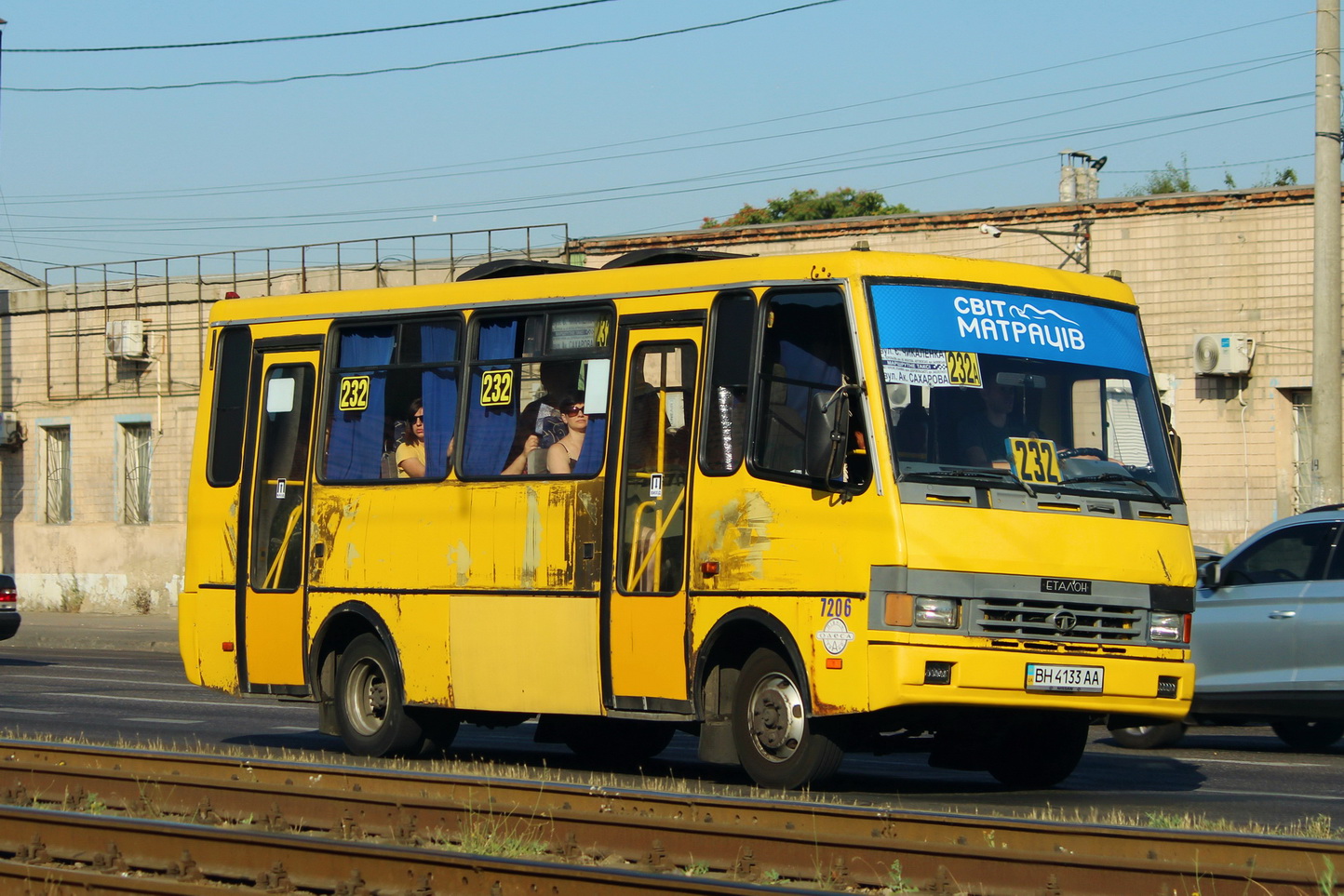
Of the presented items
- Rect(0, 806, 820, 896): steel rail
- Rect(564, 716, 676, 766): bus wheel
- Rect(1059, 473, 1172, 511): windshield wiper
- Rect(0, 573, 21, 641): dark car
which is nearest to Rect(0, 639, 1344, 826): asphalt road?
Rect(564, 716, 676, 766): bus wheel

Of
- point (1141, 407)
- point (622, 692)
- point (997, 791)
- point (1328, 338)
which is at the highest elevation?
point (1328, 338)

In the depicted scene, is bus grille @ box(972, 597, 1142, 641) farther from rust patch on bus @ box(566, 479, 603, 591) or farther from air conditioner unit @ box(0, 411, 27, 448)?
air conditioner unit @ box(0, 411, 27, 448)

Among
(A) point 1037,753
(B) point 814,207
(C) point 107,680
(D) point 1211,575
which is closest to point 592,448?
(A) point 1037,753

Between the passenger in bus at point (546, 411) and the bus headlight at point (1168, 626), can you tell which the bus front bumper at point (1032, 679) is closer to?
the bus headlight at point (1168, 626)

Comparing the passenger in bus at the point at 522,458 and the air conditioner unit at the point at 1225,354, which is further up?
the air conditioner unit at the point at 1225,354

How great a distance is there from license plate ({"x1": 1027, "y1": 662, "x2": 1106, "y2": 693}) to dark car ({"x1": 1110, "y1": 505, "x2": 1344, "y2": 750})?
3.52 metres

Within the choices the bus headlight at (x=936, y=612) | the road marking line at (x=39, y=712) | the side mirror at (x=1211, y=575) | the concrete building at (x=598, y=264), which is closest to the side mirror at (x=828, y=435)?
the bus headlight at (x=936, y=612)

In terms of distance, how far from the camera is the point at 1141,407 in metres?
10.8

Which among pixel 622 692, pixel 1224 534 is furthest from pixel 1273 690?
pixel 1224 534

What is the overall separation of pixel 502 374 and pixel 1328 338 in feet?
33.3

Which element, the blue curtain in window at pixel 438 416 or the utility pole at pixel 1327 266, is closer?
the blue curtain in window at pixel 438 416

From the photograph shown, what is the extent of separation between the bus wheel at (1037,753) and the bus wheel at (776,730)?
1.62m

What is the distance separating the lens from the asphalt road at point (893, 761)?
34.8ft

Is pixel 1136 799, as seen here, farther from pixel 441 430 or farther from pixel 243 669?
pixel 243 669
